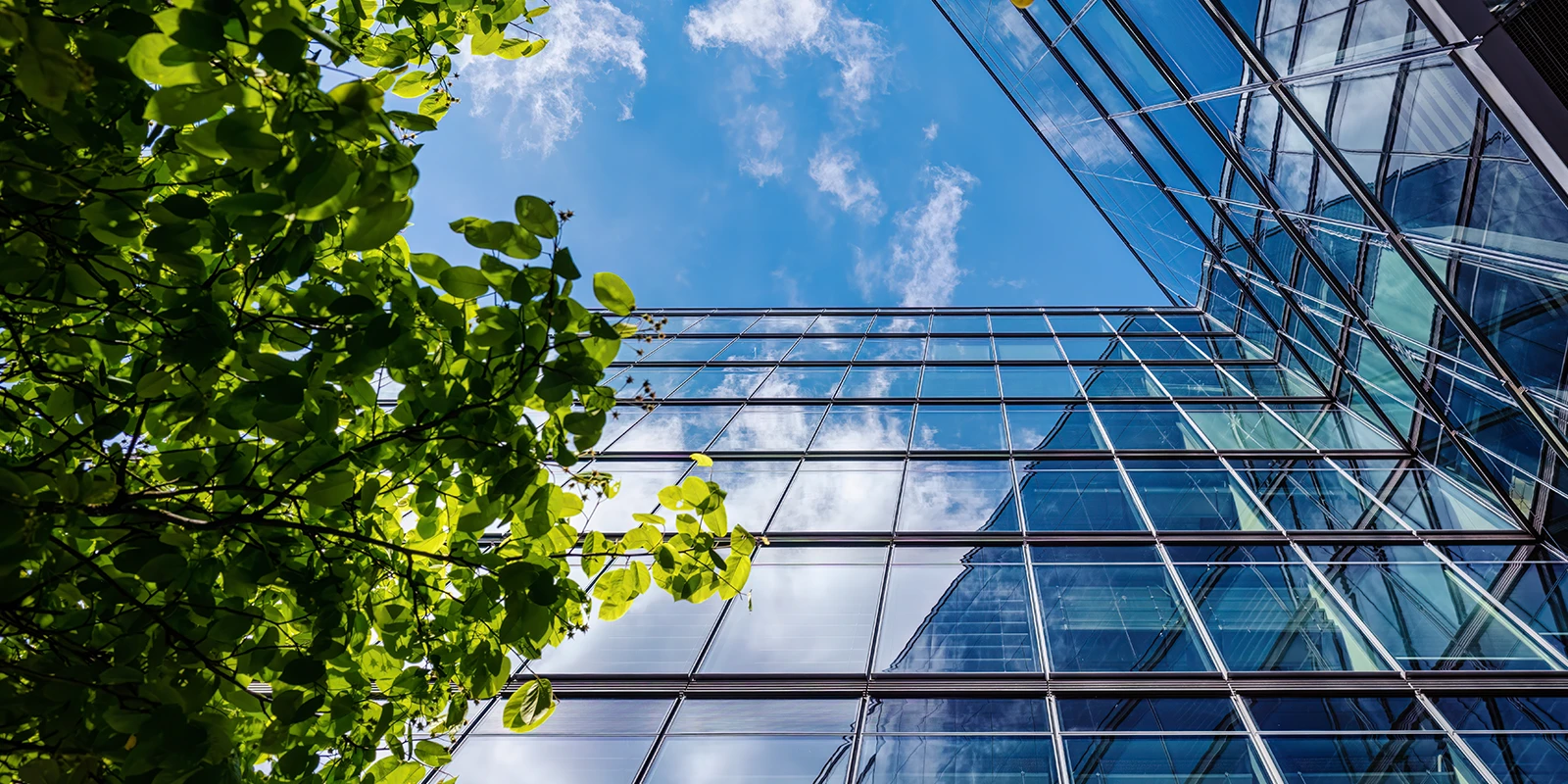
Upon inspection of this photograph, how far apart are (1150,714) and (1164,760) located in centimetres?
45

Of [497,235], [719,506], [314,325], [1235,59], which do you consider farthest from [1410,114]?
[314,325]

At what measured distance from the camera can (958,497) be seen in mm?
9867

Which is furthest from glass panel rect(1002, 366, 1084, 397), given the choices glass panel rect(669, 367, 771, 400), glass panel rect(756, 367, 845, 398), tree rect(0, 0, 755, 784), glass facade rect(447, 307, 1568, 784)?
tree rect(0, 0, 755, 784)

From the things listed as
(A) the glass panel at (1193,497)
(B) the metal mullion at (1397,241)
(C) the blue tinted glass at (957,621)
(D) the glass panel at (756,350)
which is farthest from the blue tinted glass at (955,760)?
(D) the glass panel at (756,350)

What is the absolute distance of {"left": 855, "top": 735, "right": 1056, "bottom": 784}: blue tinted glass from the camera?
5719 millimetres

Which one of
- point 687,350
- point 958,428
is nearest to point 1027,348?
point 958,428

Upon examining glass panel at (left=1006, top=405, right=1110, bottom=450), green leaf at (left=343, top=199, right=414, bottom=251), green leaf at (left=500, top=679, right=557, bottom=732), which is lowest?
green leaf at (left=500, top=679, right=557, bottom=732)

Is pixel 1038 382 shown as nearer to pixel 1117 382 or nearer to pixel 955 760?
pixel 1117 382

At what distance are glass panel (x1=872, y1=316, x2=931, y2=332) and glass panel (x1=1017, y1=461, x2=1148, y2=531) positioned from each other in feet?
24.8

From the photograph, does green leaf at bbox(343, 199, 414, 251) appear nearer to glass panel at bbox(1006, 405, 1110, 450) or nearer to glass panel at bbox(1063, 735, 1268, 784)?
glass panel at bbox(1063, 735, 1268, 784)

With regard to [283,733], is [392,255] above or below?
above

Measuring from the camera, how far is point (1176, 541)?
28.6ft

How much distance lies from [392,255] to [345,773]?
214 cm

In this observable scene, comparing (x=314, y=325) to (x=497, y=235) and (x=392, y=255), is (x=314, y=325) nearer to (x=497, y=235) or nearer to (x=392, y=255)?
(x=392, y=255)
